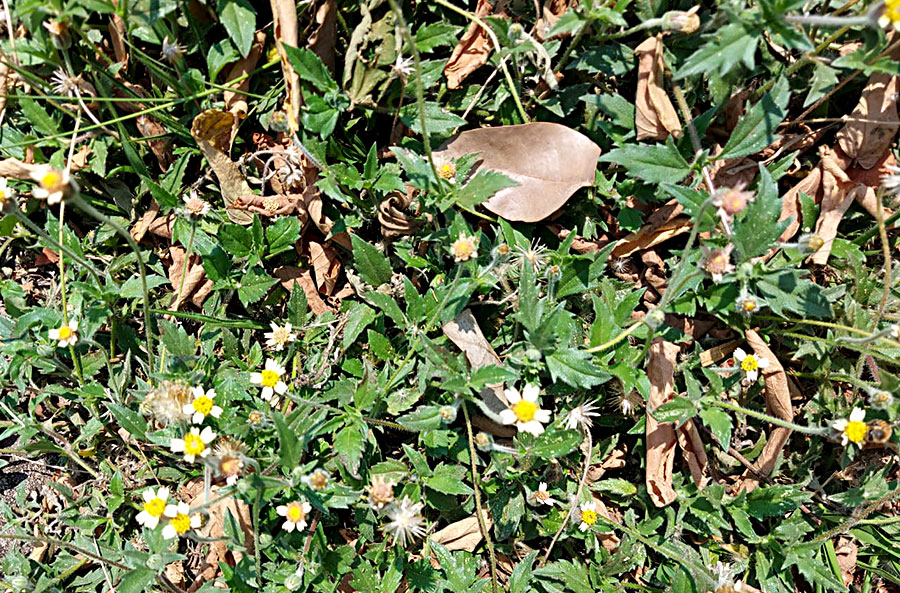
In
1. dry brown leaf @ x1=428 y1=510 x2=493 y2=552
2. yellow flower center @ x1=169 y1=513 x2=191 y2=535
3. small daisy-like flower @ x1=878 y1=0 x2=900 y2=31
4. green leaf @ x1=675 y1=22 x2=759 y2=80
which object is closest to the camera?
small daisy-like flower @ x1=878 y1=0 x2=900 y2=31

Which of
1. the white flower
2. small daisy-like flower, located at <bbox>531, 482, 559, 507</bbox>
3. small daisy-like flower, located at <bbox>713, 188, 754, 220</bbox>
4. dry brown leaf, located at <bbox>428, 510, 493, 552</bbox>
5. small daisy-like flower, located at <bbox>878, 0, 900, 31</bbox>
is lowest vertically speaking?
Result: dry brown leaf, located at <bbox>428, 510, 493, 552</bbox>

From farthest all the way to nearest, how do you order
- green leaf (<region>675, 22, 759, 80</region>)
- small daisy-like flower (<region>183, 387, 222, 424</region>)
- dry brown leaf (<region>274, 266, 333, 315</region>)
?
dry brown leaf (<region>274, 266, 333, 315</region>) → small daisy-like flower (<region>183, 387, 222, 424</region>) → green leaf (<region>675, 22, 759, 80</region>)

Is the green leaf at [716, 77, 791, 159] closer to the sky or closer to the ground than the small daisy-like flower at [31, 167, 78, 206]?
closer to the ground

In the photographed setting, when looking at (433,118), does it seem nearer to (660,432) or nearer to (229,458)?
(229,458)

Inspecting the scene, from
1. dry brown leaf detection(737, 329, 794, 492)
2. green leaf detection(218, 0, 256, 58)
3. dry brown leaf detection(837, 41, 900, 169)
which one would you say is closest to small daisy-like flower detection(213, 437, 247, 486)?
green leaf detection(218, 0, 256, 58)

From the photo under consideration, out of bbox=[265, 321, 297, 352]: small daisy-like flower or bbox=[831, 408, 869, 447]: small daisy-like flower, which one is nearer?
bbox=[831, 408, 869, 447]: small daisy-like flower

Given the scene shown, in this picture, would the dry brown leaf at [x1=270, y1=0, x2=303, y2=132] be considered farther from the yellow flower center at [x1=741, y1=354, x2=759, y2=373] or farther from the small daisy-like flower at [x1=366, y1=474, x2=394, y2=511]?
the yellow flower center at [x1=741, y1=354, x2=759, y2=373]

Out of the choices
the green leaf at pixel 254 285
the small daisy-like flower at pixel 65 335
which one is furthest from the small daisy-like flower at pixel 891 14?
the small daisy-like flower at pixel 65 335

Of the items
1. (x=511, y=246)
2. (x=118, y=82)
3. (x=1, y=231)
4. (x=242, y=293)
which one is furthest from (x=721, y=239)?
(x=1, y=231)
